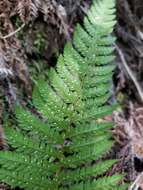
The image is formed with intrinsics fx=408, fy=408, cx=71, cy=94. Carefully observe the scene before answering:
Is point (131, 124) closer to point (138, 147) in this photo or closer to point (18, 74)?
point (138, 147)

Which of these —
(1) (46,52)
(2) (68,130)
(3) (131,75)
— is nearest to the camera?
(2) (68,130)

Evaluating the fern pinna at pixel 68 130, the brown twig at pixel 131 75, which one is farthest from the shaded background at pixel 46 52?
the fern pinna at pixel 68 130

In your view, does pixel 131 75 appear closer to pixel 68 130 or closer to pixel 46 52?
pixel 46 52

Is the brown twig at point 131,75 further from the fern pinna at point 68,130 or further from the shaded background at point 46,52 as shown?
the fern pinna at point 68,130

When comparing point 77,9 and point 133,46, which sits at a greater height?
point 77,9

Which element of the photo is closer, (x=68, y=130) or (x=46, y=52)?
(x=68, y=130)

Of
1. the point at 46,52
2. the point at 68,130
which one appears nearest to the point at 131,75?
the point at 46,52

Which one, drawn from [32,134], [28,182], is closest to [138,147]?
[32,134]

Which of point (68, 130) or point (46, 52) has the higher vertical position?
point (46, 52)

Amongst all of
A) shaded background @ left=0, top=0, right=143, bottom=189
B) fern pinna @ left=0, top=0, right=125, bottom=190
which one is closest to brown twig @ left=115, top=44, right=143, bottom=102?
shaded background @ left=0, top=0, right=143, bottom=189
